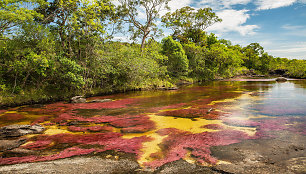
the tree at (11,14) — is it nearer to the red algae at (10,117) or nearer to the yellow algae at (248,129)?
the red algae at (10,117)

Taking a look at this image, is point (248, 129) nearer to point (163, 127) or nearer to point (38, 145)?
point (163, 127)

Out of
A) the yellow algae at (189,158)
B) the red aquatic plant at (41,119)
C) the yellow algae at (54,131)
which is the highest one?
the red aquatic plant at (41,119)

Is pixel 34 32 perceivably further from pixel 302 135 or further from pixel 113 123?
pixel 302 135

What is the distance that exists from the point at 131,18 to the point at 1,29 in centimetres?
1868

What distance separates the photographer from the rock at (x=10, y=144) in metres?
4.58

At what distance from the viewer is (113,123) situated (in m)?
7.01

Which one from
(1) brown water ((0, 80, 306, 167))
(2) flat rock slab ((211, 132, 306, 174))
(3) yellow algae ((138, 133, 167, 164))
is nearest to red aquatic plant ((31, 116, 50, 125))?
(1) brown water ((0, 80, 306, 167))

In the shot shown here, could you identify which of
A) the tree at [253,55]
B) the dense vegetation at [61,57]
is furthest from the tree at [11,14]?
the tree at [253,55]

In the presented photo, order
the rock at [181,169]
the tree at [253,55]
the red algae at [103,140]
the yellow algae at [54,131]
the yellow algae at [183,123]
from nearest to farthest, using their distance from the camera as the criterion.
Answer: the rock at [181,169] → the red algae at [103,140] → the yellow algae at [54,131] → the yellow algae at [183,123] → the tree at [253,55]

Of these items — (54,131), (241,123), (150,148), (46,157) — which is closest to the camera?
(46,157)

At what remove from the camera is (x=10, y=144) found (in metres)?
4.80

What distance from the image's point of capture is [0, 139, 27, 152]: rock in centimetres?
458

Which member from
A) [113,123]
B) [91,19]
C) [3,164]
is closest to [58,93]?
[91,19]

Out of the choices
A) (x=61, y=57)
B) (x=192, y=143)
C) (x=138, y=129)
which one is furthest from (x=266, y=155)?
(x=61, y=57)
